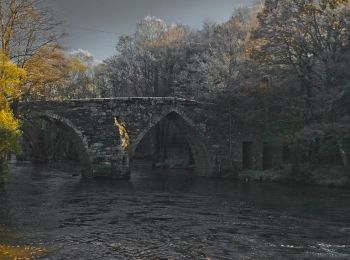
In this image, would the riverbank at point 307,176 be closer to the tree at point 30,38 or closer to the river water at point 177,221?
the river water at point 177,221

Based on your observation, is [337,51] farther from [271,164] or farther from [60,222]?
[60,222]

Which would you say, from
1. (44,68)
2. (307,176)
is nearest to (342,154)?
(307,176)

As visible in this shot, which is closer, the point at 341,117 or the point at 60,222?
the point at 60,222

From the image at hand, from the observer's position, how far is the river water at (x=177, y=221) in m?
11.4

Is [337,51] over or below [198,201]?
over

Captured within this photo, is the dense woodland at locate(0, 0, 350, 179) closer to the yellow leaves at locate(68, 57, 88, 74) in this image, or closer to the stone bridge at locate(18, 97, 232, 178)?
the stone bridge at locate(18, 97, 232, 178)

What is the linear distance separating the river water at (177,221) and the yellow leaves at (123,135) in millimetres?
5450

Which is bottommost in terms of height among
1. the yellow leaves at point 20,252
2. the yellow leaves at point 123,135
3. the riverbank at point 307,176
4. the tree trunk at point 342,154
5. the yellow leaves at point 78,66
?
the yellow leaves at point 20,252

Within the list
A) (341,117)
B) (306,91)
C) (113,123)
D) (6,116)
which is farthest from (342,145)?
(6,116)

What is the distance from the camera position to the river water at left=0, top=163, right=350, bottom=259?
11.4 metres

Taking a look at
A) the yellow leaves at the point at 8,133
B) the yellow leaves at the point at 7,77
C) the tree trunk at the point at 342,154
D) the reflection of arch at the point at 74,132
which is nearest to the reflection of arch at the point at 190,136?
the reflection of arch at the point at 74,132

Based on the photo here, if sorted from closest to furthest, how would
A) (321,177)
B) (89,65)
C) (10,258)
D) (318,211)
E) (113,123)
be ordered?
(10,258), (318,211), (321,177), (113,123), (89,65)

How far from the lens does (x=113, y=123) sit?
100 ft

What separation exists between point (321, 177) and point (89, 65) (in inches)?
1650
